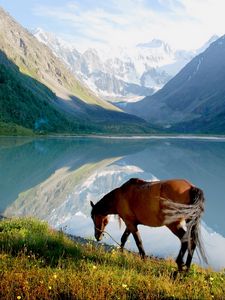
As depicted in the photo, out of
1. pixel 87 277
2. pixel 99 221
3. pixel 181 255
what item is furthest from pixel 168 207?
pixel 99 221

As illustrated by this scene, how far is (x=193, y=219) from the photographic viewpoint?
10930 millimetres

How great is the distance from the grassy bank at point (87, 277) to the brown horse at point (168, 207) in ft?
2.61

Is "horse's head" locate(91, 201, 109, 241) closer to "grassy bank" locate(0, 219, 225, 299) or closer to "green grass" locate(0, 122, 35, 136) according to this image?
"grassy bank" locate(0, 219, 225, 299)

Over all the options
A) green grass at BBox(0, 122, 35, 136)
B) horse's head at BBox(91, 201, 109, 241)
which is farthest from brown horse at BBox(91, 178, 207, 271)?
green grass at BBox(0, 122, 35, 136)

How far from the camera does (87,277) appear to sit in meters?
9.59

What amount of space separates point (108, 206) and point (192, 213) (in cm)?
343

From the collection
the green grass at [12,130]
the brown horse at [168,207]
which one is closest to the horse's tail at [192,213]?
the brown horse at [168,207]

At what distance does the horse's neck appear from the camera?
13.5 meters

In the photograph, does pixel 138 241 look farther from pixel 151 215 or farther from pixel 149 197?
pixel 149 197

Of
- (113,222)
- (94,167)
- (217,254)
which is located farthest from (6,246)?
(94,167)

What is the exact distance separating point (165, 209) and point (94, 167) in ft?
165

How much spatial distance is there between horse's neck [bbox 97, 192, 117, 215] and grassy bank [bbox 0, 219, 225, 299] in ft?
4.16

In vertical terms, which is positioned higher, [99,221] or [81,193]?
[99,221]

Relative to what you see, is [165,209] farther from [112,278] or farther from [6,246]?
[6,246]
